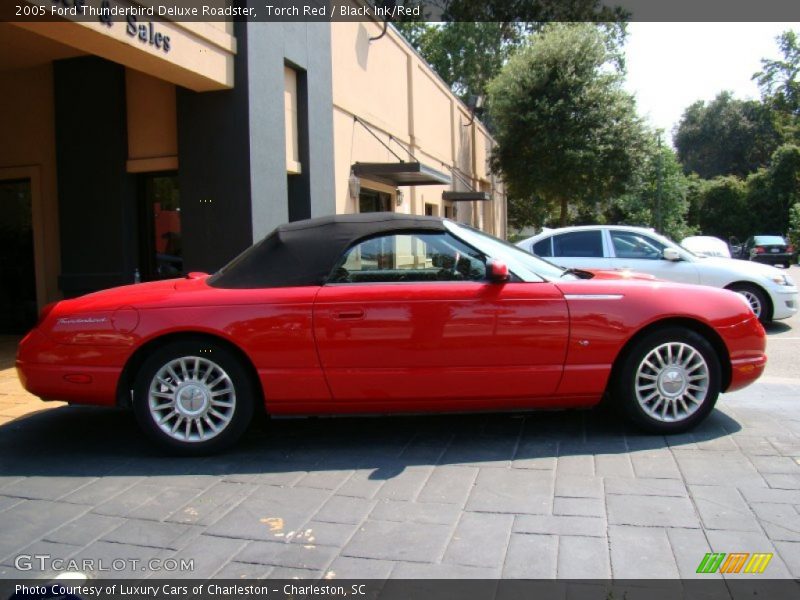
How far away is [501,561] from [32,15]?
18.4ft

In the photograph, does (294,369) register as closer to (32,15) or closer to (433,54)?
(32,15)

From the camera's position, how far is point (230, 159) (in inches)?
322

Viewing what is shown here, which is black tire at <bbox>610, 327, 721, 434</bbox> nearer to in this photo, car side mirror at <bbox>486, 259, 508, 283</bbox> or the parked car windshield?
car side mirror at <bbox>486, 259, 508, 283</bbox>

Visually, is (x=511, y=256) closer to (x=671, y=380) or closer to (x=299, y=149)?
(x=671, y=380)

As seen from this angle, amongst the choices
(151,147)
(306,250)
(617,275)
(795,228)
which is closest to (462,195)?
(151,147)

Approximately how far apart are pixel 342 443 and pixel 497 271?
1.60m

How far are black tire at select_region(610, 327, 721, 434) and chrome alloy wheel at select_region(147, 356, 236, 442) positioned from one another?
2583 millimetres

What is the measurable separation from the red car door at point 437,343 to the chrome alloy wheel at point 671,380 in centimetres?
62

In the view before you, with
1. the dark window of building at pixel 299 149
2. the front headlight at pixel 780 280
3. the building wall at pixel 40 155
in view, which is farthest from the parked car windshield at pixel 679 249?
the building wall at pixel 40 155

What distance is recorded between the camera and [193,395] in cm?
450

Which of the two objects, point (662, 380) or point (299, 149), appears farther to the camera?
point (299, 149)

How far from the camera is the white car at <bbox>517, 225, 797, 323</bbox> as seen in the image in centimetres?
997

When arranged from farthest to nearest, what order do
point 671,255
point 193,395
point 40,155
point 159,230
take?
1. point 671,255
2. point 40,155
3. point 159,230
4. point 193,395

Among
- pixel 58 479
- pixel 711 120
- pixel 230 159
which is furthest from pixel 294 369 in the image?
pixel 711 120
